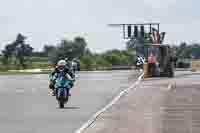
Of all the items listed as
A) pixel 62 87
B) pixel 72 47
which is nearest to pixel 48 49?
pixel 72 47

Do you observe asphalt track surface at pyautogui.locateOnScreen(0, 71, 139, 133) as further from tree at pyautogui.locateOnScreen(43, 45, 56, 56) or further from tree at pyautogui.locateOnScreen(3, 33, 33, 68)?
tree at pyautogui.locateOnScreen(43, 45, 56, 56)

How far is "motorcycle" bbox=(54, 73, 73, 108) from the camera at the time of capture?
81.0 ft

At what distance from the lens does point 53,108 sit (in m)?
24.5

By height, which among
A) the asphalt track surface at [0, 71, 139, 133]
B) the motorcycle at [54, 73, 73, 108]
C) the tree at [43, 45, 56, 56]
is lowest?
the asphalt track surface at [0, 71, 139, 133]

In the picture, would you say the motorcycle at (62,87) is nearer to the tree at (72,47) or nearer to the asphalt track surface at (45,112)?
the asphalt track surface at (45,112)

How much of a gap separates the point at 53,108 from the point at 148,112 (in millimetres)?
3791

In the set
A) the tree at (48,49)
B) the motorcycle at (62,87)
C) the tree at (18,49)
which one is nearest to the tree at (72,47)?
the tree at (48,49)

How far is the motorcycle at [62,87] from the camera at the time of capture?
24.7m

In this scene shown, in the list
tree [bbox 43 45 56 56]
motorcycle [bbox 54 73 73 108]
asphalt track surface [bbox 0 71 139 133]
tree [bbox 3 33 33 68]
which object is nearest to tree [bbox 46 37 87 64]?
tree [bbox 43 45 56 56]

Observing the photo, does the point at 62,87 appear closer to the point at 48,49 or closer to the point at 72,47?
the point at 72,47

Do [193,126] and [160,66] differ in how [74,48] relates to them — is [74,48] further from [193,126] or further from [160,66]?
[193,126]

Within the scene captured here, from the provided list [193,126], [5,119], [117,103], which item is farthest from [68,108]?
[193,126]

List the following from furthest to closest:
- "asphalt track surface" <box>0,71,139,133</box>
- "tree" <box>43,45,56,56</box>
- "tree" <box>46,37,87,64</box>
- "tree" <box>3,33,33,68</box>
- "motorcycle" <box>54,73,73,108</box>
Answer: "tree" <box>43,45,56,56</box>
"tree" <box>3,33,33,68</box>
"tree" <box>46,37,87,64</box>
"motorcycle" <box>54,73,73,108</box>
"asphalt track surface" <box>0,71,139,133</box>

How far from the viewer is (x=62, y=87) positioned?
24938mm
